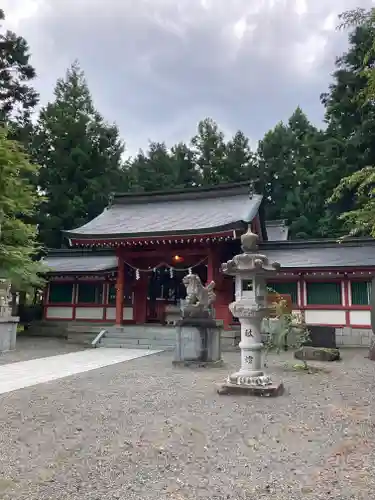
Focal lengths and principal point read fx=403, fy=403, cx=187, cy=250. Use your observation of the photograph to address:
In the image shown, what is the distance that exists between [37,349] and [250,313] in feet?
27.0

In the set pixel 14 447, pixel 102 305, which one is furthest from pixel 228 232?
pixel 14 447

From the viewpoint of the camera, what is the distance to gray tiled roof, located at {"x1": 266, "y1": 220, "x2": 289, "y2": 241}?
2384cm

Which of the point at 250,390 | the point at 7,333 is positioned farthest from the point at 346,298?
the point at 7,333

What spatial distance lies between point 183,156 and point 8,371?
3058 centimetres

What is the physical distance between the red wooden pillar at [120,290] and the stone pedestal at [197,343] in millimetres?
5379

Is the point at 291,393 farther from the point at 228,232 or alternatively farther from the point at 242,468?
the point at 228,232

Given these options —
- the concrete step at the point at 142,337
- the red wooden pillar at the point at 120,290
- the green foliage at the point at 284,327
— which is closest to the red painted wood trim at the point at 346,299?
the green foliage at the point at 284,327

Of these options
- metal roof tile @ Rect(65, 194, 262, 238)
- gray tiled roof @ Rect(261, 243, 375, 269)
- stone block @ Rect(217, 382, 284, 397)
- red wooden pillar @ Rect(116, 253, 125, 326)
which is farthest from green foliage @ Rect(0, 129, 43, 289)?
gray tiled roof @ Rect(261, 243, 375, 269)

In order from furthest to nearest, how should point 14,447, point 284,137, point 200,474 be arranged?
point 284,137 → point 14,447 → point 200,474

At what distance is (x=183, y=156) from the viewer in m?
36.6

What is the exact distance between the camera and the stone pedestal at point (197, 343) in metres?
9.02

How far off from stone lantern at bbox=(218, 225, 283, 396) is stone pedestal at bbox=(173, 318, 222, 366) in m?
2.57

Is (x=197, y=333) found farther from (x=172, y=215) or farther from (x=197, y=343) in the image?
(x=172, y=215)

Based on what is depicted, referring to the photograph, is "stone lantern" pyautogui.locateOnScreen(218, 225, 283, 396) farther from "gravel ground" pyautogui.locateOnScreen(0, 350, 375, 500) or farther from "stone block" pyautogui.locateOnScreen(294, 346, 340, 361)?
"stone block" pyautogui.locateOnScreen(294, 346, 340, 361)
